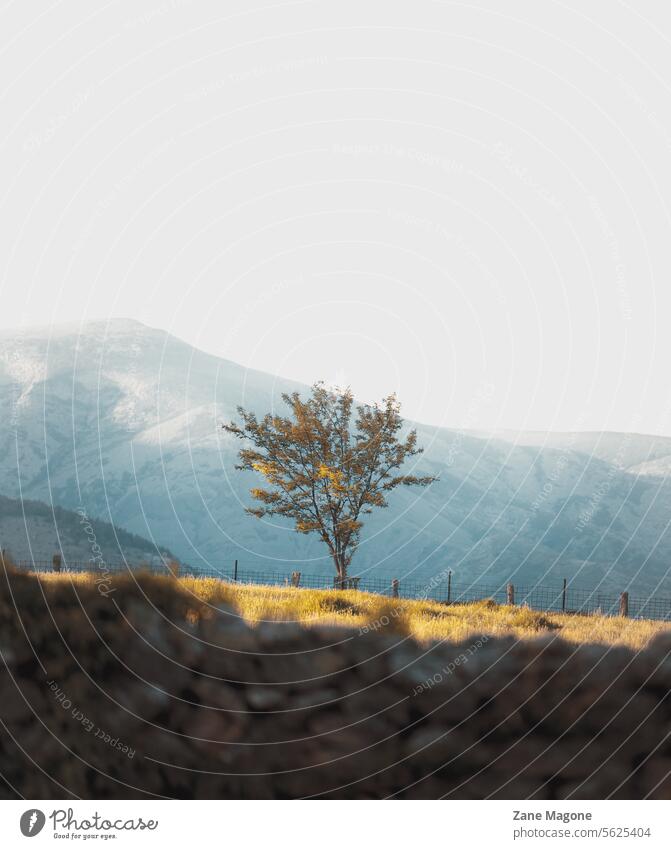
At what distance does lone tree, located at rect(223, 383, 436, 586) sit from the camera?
46.7 meters

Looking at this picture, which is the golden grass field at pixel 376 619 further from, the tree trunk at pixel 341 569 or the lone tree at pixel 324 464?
the lone tree at pixel 324 464

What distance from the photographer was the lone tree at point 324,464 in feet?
153

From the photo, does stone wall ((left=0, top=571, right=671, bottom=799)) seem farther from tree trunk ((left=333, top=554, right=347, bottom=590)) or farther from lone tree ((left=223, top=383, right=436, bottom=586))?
lone tree ((left=223, top=383, right=436, bottom=586))

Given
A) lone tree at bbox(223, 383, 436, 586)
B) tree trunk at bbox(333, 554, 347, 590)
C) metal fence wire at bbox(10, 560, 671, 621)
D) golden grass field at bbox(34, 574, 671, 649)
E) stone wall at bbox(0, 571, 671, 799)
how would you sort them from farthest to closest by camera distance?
lone tree at bbox(223, 383, 436, 586) < tree trunk at bbox(333, 554, 347, 590) < metal fence wire at bbox(10, 560, 671, 621) < golden grass field at bbox(34, 574, 671, 649) < stone wall at bbox(0, 571, 671, 799)

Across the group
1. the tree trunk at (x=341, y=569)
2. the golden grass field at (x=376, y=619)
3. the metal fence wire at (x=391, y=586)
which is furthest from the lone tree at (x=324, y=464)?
the golden grass field at (x=376, y=619)

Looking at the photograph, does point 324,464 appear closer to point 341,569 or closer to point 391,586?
point 341,569

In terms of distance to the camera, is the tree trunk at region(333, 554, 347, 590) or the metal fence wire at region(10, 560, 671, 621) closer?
the metal fence wire at region(10, 560, 671, 621)

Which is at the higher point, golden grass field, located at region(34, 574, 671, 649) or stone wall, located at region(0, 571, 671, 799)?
golden grass field, located at region(34, 574, 671, 649)

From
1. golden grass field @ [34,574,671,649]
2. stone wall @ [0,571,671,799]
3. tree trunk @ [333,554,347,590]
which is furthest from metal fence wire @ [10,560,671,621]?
stone wall @ [0,571,671,799]

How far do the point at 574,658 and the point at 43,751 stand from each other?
21.5 feet
